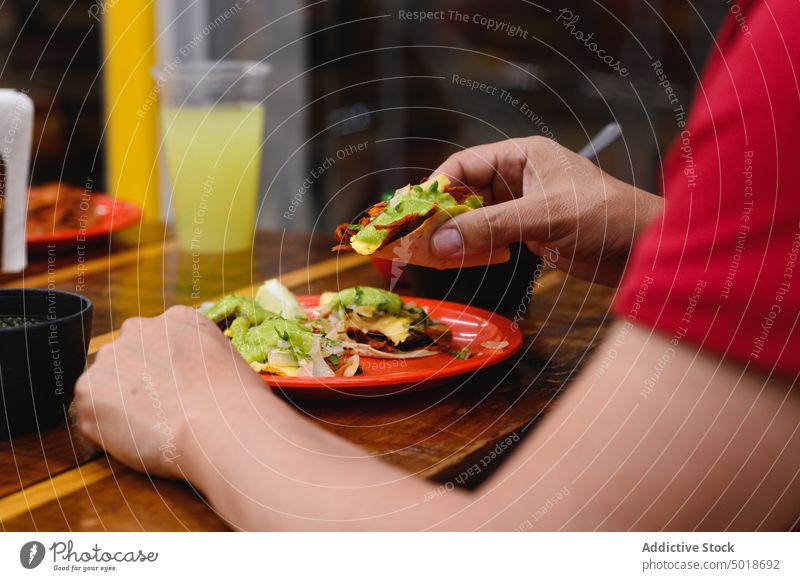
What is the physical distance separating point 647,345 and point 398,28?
2.25 m

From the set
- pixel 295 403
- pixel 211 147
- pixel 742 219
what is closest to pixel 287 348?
pixel 295 403

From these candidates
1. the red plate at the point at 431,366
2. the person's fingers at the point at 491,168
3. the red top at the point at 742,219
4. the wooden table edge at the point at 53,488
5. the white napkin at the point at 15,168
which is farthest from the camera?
the white napkin at the point at 15,168

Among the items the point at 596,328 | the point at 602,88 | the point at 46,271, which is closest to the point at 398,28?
the point at 602,88

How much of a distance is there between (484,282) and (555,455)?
1.57 ft

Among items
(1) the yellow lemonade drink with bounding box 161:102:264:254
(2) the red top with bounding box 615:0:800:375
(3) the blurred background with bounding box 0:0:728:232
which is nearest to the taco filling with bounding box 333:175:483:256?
(2) the red top with bounding box 615:0:800:375

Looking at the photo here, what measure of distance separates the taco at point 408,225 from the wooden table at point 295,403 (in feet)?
0.40

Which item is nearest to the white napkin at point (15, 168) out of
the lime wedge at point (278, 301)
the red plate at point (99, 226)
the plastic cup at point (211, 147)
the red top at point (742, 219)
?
the red plate at point (99, 226)

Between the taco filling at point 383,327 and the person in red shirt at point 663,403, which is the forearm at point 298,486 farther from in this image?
the taco filling at point 383,327

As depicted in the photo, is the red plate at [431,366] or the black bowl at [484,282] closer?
the red plate at [431,366]

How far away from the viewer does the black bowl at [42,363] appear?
63 cm

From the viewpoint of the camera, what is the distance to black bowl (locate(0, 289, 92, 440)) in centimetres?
63

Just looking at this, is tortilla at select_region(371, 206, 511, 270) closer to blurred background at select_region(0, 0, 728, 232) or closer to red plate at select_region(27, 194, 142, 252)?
red plate at select_region(27, 194, 142, 252)

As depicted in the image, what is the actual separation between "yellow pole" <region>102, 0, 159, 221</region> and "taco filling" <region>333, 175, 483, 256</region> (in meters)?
1.70

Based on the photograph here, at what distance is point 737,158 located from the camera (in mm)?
447
